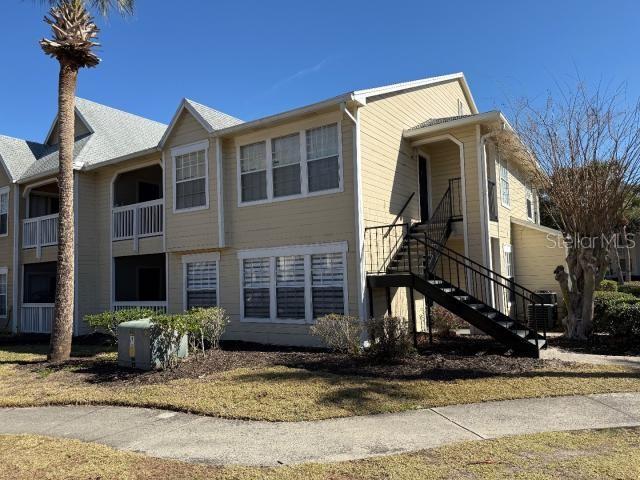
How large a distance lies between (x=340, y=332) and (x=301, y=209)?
3.42m

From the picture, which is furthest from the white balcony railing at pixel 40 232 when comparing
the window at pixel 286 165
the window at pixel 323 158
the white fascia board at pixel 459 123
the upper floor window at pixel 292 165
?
the white fascia board at pixel 459 123

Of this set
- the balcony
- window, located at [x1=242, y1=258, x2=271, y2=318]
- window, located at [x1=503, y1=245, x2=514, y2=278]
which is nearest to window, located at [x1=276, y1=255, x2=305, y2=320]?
window, located at [x1=242, y1=258, x2=271, y2=318]

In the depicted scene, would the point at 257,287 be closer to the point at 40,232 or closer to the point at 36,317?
the point at 40,232

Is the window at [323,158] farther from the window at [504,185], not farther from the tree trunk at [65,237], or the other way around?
the window at [504,185]

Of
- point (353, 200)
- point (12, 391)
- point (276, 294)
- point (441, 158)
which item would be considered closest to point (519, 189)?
point (441, 158)

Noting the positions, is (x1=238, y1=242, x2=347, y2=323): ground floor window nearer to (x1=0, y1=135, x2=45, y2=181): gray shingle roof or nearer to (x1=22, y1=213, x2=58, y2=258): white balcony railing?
(x1=22, y1=213, x2=58, y2=258): white balcony railing

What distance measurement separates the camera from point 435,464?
4816 millimetres

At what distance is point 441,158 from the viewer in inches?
592

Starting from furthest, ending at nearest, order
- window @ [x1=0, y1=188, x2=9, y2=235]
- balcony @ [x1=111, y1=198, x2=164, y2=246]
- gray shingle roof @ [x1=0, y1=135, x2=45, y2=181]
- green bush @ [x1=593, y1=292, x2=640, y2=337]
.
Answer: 1. window @ [x1=0, y1=188, x2=9, y2=235]
2. gray shingle roof @ [x1=0, y1=135, x2=45, y2=181]
3. balcony @ [x1=111, y1=198, x2=164, y2=246]
4. green bush @ [x1=593, y1=292, x2=640, y2=337]

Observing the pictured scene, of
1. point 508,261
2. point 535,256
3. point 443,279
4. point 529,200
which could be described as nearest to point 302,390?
point 443,279

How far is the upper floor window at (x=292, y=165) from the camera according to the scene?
39.0 ft

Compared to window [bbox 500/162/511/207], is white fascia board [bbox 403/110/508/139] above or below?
above

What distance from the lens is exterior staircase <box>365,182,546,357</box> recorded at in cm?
1009

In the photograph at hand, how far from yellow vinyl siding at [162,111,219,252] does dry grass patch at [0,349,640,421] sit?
4.89m
